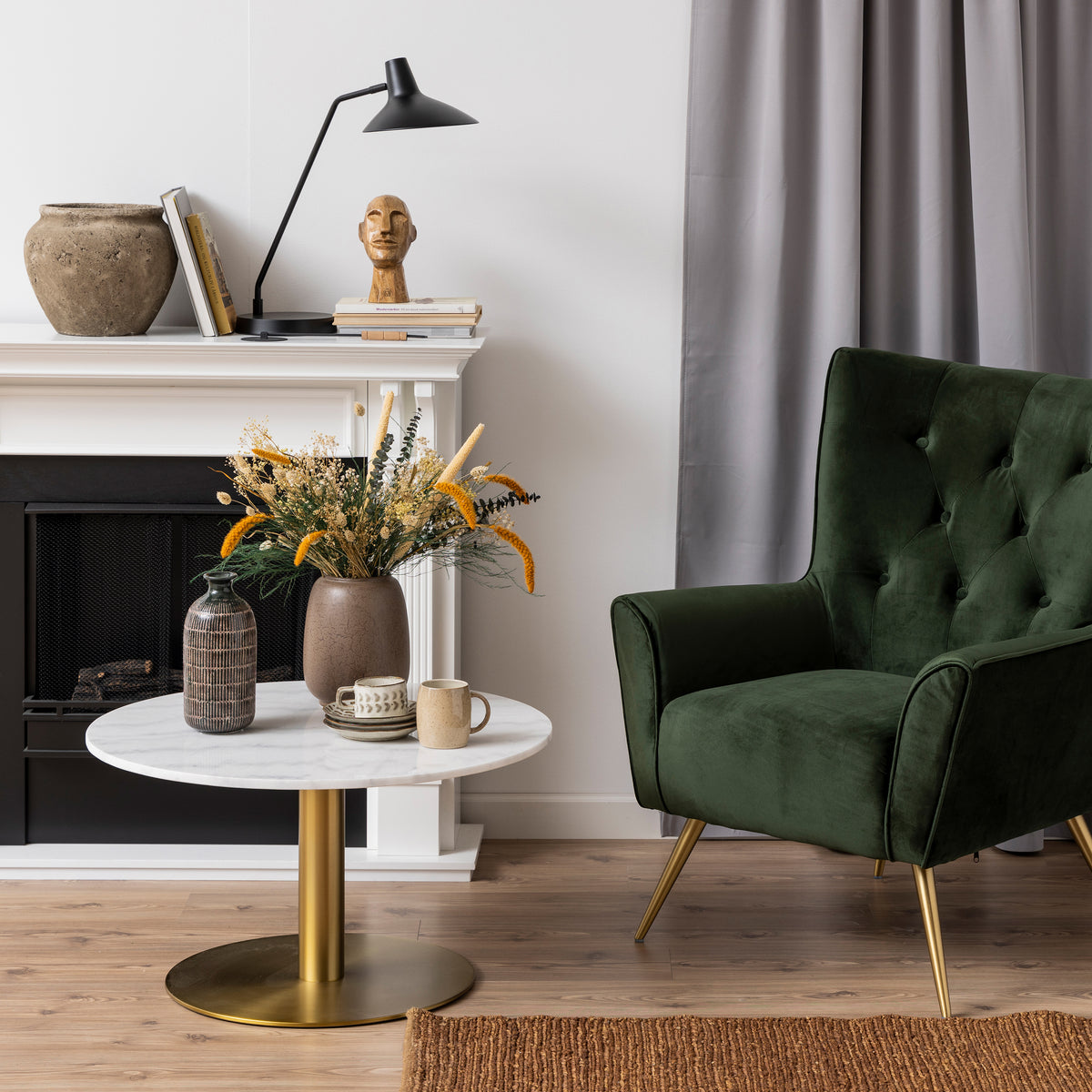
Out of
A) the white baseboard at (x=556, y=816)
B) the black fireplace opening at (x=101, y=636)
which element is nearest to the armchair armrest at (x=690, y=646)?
the white baseboard at (x=556, y=816)

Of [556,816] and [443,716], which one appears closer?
[443,716]

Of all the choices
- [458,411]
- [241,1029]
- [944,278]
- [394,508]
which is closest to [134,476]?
[458,411]

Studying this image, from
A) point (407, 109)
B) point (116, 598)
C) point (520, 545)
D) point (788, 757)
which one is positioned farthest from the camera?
point (116, 598)

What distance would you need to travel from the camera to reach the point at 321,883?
2.12 metres

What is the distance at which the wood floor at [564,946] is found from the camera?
2008mm

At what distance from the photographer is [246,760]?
74.4 inches

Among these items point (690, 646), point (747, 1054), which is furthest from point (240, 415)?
point (747, 1054)

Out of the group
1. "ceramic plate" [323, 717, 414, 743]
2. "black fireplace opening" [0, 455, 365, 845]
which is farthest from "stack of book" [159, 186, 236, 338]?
"ceramic plate" [323, 717, 414, 743]

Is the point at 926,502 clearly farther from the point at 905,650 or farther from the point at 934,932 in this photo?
the point at 934,932

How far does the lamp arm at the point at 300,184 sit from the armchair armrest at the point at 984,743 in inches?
59.8

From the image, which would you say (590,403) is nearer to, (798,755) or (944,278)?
(944,278)

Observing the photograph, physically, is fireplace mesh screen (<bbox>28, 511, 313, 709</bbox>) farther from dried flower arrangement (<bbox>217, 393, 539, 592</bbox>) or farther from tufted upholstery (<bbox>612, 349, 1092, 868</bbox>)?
tufted upholstery (<bbox>612, 349, 1092, 868</bbox>)

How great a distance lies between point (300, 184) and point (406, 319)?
363mm

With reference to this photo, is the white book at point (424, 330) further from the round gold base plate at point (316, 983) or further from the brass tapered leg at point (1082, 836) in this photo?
the brass tapered leg at point (1082, 836)
